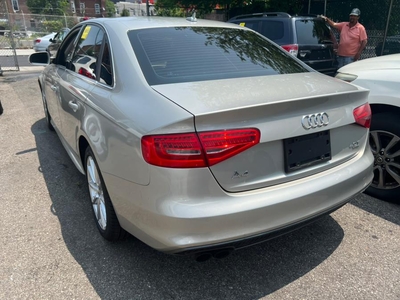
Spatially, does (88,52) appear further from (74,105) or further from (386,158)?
(386,158)

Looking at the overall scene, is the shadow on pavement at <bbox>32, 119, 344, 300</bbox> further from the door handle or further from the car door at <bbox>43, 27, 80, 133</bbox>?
the car door at <bbox>43, 27, 80, 133</bbox>

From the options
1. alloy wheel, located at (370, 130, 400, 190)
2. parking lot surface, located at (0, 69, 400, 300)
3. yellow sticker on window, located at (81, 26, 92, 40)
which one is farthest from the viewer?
yellow sticker on window, located at (81, 26, 92, 40)

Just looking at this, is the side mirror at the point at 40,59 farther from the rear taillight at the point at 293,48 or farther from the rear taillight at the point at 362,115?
the rear taillight at the point at 293,48

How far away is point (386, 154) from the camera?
3.29 meters

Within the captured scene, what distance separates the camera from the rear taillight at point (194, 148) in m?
1.83

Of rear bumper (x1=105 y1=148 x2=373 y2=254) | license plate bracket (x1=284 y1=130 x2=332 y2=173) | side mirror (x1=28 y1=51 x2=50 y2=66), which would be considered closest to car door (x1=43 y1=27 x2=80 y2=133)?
side mirror (x1=28 y1=51 x2=50 y2=66)

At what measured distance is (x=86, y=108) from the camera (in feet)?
9.01

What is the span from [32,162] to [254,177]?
3484 mm

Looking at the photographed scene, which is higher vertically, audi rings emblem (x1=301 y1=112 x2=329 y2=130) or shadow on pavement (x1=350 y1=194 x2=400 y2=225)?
audi rings emblem (x1=301 y1=112 x2=329 y2=130)

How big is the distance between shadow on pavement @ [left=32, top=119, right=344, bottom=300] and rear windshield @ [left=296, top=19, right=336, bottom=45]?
4.73 meters

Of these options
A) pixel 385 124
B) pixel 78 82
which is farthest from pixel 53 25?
pixel 385 124

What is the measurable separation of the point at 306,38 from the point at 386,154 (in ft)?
13.7

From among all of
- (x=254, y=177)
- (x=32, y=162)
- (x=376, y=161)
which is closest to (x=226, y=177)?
(x=254, y=177)

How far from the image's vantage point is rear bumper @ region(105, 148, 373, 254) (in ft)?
6.11
